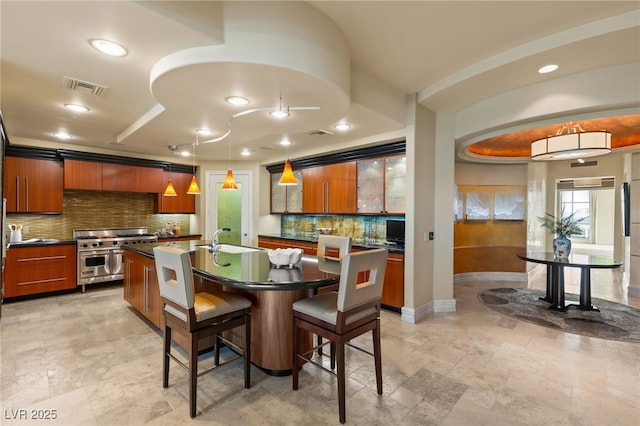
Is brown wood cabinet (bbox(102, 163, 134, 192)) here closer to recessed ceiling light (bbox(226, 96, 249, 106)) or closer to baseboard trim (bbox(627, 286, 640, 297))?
recessed ceiling light (bbox(226, 96, 249, 106))

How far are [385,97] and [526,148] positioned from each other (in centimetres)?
392

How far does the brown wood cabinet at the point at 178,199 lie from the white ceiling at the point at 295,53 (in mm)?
2637

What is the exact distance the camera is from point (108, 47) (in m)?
2.11

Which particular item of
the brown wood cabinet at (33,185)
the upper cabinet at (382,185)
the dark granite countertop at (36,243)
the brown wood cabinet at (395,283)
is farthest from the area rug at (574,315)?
the brown wood cabinet at (33,185)

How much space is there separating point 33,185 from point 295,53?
524 centimetres

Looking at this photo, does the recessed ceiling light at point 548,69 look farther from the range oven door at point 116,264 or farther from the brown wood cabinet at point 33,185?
the brown wood cabinet at point 33,185

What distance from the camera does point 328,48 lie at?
90.2 inches

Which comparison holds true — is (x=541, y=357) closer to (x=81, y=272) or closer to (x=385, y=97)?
(x=385, y=97)

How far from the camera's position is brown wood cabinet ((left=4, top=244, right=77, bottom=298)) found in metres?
4.37

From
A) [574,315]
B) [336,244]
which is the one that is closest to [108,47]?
[336,244]

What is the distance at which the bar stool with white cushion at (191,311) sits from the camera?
1995 mm

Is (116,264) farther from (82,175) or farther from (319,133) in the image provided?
(319,133)

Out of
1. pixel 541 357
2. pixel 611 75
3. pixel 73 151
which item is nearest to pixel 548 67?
pixel 611 75

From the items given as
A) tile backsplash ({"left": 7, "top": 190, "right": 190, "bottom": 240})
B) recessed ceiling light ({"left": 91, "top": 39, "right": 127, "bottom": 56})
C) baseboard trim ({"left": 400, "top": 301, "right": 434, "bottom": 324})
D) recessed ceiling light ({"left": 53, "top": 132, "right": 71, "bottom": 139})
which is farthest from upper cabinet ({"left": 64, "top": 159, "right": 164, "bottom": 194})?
baseboard trim ({"left": 400, "top": 301, "right": 434, "bottom": 324})
